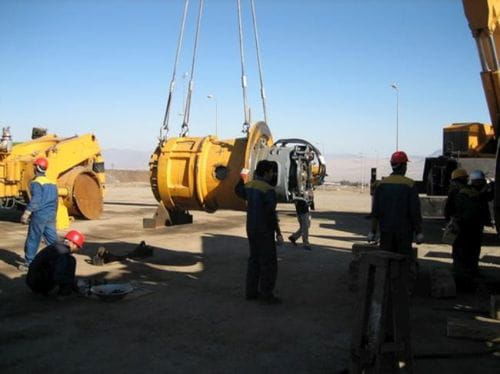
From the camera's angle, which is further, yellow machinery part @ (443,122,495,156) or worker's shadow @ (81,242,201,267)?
yellow machinery part @ (443,122,495,156)

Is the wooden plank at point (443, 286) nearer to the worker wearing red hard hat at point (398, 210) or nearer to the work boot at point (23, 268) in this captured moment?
the worker wearing red hard hat at point (398, 210)

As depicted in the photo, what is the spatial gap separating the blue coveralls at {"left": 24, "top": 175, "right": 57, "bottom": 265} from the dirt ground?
497 millimetres

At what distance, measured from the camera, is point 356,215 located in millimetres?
16578

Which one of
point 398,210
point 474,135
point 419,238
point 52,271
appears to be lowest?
point 52,271

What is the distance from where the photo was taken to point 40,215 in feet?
22.7

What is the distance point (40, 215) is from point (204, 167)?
246 centimetres

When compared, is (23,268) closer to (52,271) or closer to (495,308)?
(52,271)

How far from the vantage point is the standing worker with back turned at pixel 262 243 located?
5.73 metres

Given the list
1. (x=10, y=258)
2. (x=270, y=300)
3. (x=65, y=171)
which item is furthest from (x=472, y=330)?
(x=65, y=171)

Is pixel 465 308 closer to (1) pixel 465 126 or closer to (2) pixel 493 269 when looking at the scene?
(2) pixel 493 269

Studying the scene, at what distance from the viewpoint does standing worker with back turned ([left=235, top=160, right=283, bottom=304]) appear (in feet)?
18.8

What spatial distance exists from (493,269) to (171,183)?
530cm

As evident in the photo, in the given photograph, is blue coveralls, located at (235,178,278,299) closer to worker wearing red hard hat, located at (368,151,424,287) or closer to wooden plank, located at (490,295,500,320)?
worker wearing red hard hat, located at (368,151,424,287)

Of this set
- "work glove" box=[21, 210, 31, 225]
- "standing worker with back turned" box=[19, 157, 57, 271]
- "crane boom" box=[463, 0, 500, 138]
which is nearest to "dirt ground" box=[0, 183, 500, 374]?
"standing worker with back turned" box=[19, 157, 57, 271]
